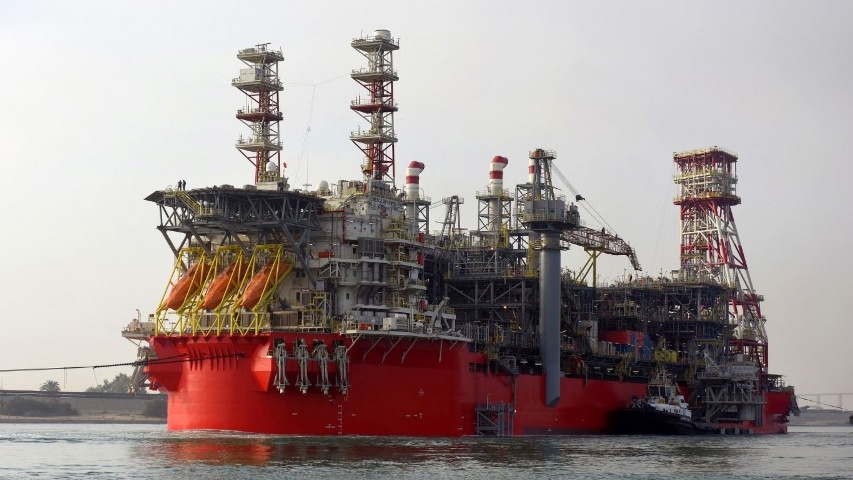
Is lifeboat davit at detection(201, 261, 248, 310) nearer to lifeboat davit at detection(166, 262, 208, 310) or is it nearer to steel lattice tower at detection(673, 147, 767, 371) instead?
lifeboat davit at detection(166, 262, 208, 310)

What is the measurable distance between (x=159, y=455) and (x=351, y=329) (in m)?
12.1

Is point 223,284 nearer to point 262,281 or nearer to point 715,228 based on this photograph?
point 262,281

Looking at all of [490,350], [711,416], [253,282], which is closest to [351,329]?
[253,282]

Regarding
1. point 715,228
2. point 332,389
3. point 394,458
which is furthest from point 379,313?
point 715,228

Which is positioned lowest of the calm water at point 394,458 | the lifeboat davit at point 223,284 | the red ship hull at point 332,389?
the calm water at point 394,458

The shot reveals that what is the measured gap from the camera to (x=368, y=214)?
7075 centimetres

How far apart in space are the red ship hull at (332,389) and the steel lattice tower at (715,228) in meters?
38.5

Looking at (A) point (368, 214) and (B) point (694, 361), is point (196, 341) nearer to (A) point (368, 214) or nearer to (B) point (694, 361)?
(A) point (368, 214)

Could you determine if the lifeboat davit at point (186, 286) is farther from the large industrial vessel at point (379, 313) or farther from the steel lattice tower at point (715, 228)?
the steel lattice tower at point (715, 228)

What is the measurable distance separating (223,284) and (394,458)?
16.1 meters

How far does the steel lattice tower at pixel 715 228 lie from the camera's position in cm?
10750

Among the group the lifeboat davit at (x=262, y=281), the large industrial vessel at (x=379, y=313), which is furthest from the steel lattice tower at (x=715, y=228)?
the lifeboat davit at (x=262, y=281)

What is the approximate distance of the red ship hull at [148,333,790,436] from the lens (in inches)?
2606

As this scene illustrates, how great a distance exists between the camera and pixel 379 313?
2731 inches
